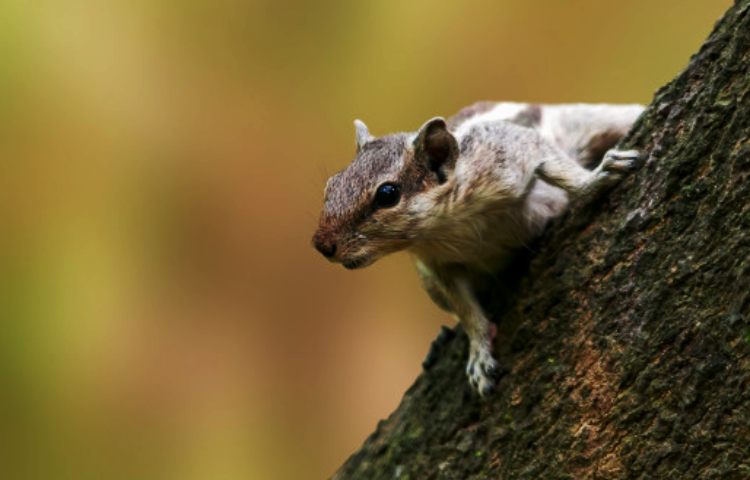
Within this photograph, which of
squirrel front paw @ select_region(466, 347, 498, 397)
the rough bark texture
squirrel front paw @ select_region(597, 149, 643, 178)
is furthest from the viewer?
squirrel front paw @ select_region(466, 347, 498, 397)

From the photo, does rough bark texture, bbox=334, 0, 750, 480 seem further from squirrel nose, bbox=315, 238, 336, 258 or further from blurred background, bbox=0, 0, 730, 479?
blurred background, bbox=0, 0, 730, 479

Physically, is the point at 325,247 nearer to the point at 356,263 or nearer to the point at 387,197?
the point at 356,263

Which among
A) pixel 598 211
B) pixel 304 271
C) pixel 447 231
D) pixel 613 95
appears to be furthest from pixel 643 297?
pixel 304 271

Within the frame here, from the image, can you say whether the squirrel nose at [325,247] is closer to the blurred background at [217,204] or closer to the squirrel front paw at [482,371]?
the squirrel front paw at [482,371]

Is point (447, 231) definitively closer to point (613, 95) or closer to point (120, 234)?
point (613, 95)

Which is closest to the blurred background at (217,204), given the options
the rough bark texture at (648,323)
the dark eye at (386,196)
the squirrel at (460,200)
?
the squirrel at (460,200)

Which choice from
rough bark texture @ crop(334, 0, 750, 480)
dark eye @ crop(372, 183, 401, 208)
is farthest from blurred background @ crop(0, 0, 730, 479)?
rough bark texture @ crop(334, 0, 750, 480)
